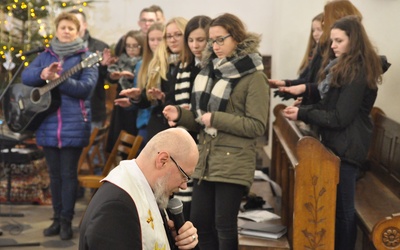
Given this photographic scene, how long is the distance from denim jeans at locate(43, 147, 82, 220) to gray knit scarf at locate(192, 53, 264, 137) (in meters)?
1.62

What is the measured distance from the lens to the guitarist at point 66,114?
6.38 meters

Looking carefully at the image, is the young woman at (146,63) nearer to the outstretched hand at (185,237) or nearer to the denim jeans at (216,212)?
the denim jeans at (216,212)

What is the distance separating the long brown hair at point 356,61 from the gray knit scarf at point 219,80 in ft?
1.57

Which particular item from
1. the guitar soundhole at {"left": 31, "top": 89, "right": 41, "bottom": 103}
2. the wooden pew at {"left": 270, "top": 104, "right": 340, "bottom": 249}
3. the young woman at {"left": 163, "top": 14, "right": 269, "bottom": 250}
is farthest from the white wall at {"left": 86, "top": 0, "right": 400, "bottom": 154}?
the guitar soundhole at {"left": 31, "top": 89, "right": 41, "bottom": 103}

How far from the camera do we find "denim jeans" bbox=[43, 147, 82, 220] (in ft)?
21.2

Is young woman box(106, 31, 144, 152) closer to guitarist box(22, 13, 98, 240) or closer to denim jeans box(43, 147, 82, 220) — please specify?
guitarist box(22, 13, 98, 240)

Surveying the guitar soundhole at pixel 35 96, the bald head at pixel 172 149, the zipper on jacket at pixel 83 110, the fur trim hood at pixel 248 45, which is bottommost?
the zipper on jacket at pixel 83 110

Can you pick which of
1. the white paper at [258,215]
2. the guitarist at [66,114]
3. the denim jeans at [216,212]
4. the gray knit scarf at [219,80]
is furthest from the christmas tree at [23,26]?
the denim jeans at [216,212]

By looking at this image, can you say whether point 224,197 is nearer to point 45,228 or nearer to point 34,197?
point 45,228

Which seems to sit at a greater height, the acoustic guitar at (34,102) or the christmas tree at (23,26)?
the christmas tree at (23,26)

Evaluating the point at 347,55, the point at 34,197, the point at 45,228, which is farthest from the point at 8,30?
the point at 347,55

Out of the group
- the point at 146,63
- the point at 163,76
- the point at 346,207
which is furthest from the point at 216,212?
the point at 146,63

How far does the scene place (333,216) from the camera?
4.59 meters

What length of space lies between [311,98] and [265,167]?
2778mm
